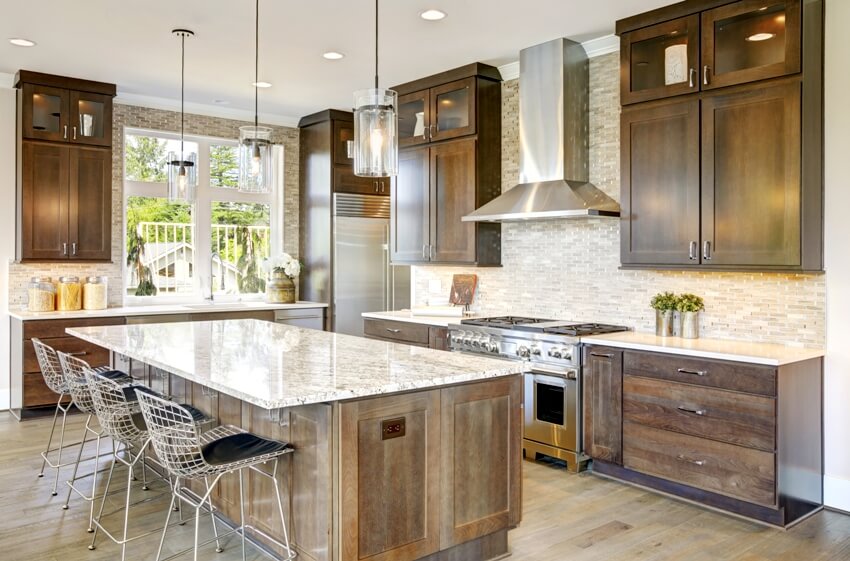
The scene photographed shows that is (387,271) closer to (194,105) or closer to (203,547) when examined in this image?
(194,105)

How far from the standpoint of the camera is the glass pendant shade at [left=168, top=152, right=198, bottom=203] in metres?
4.02

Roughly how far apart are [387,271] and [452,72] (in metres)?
2.73

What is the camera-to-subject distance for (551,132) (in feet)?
15.5

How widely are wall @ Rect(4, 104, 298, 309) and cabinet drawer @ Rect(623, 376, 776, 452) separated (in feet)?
15.8

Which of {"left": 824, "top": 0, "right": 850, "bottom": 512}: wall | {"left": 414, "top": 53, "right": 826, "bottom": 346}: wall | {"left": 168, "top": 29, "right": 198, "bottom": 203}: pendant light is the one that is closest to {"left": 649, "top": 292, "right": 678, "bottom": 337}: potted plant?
{"left": 414, "top": 53, "right": 826, "bottom": 346}: wall

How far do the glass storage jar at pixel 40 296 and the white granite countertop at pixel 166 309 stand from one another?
85 mm

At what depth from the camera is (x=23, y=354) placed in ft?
18.1

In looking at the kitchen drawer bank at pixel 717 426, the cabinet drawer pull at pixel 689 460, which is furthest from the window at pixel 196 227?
the cabinet drawer pull at pixel 689 460

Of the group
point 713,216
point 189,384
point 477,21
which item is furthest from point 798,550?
point 477,21

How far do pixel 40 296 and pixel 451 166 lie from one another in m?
Answer: 3.69

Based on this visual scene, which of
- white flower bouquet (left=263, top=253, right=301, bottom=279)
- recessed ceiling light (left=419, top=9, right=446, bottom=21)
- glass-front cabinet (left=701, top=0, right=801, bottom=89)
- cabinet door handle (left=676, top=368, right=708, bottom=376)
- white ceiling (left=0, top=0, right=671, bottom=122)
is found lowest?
cabinet door handle (left=676, top=368, right=708, bottom=376)

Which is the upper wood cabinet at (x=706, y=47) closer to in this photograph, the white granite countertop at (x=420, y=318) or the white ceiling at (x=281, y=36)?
the white ceiling at (x=281, y=36)

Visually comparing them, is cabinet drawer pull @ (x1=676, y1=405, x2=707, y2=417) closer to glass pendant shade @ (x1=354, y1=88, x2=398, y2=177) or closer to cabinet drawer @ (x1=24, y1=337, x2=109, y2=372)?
glass pendant shade @ (x1=354, y1=88, x2=398, y2=177)

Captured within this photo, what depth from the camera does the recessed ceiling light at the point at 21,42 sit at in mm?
4820
